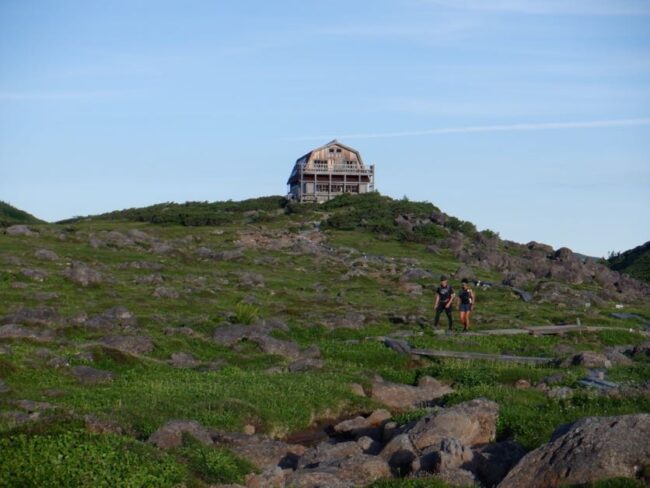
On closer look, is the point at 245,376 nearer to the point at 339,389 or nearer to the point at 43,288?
the point at 339,389

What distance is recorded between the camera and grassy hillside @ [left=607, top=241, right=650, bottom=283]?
112 metres

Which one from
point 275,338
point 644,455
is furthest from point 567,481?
point 275,338

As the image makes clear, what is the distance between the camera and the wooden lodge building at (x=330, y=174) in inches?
4533

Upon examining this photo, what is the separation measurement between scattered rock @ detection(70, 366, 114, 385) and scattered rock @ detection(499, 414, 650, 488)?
578 inches

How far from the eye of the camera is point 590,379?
30578 millimetres

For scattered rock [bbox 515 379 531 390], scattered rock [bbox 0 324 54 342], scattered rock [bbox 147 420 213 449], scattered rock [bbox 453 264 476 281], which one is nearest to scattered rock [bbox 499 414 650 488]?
scattered rock [bbox 147 420 213 449]

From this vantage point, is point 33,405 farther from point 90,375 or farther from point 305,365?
point 305,365

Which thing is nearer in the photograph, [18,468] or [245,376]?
[18,468]

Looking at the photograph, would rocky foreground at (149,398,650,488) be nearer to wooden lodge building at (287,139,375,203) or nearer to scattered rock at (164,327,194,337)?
scattered rock at (164,327,194,337)

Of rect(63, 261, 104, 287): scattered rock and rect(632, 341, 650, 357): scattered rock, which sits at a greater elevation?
rect(63, 261, 104, 287): scattered rock

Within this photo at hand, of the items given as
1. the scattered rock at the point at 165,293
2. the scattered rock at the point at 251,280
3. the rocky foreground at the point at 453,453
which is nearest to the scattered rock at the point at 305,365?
the rocky foreground at the point at 453,453

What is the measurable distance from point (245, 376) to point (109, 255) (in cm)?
3784

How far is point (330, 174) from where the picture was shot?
116688 millimetres

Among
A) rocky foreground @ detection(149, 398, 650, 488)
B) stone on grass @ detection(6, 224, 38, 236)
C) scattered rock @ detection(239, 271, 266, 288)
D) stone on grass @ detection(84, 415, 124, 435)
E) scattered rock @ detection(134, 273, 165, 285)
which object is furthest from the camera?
stone on grass @ detection(6, 224, 38, 236)
